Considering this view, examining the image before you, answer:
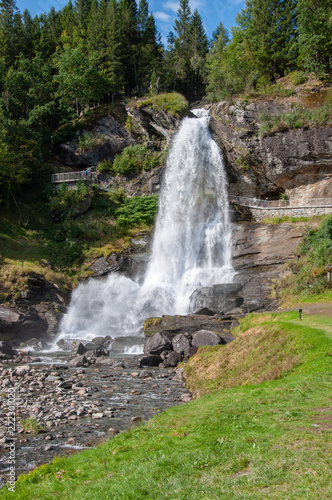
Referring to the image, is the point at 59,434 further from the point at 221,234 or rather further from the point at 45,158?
the point at 45,158

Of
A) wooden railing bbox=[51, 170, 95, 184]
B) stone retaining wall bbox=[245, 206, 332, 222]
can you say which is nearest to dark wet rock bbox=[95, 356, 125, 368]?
stone retaining wall bbox=[245, 206, 332, 222]

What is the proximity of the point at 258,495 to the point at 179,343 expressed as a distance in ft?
52.5

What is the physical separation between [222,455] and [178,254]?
2972cm

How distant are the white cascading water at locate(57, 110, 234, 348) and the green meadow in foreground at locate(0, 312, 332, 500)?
18.2m

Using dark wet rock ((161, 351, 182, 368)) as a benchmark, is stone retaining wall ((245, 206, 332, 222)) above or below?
above

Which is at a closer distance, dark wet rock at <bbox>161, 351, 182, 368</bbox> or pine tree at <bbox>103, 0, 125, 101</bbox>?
dark wet rock at <bbox>161, 351, 182, 368</bbox>

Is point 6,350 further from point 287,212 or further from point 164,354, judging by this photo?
point 287,212

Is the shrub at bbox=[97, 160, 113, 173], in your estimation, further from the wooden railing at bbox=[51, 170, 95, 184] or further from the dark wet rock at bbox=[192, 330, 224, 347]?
the dark wet rock at bbox=[192, 330, 224, 347]

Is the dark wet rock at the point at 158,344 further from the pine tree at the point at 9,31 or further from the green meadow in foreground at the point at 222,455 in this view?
the pine tree at the point at 9,31

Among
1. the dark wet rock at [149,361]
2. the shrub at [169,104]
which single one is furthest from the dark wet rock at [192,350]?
the shrub at [169,104]

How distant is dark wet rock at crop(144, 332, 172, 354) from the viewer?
19.7m

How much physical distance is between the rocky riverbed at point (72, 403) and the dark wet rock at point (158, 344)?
2.04m

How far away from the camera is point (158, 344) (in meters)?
19.9

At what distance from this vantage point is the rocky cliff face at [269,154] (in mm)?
34500
